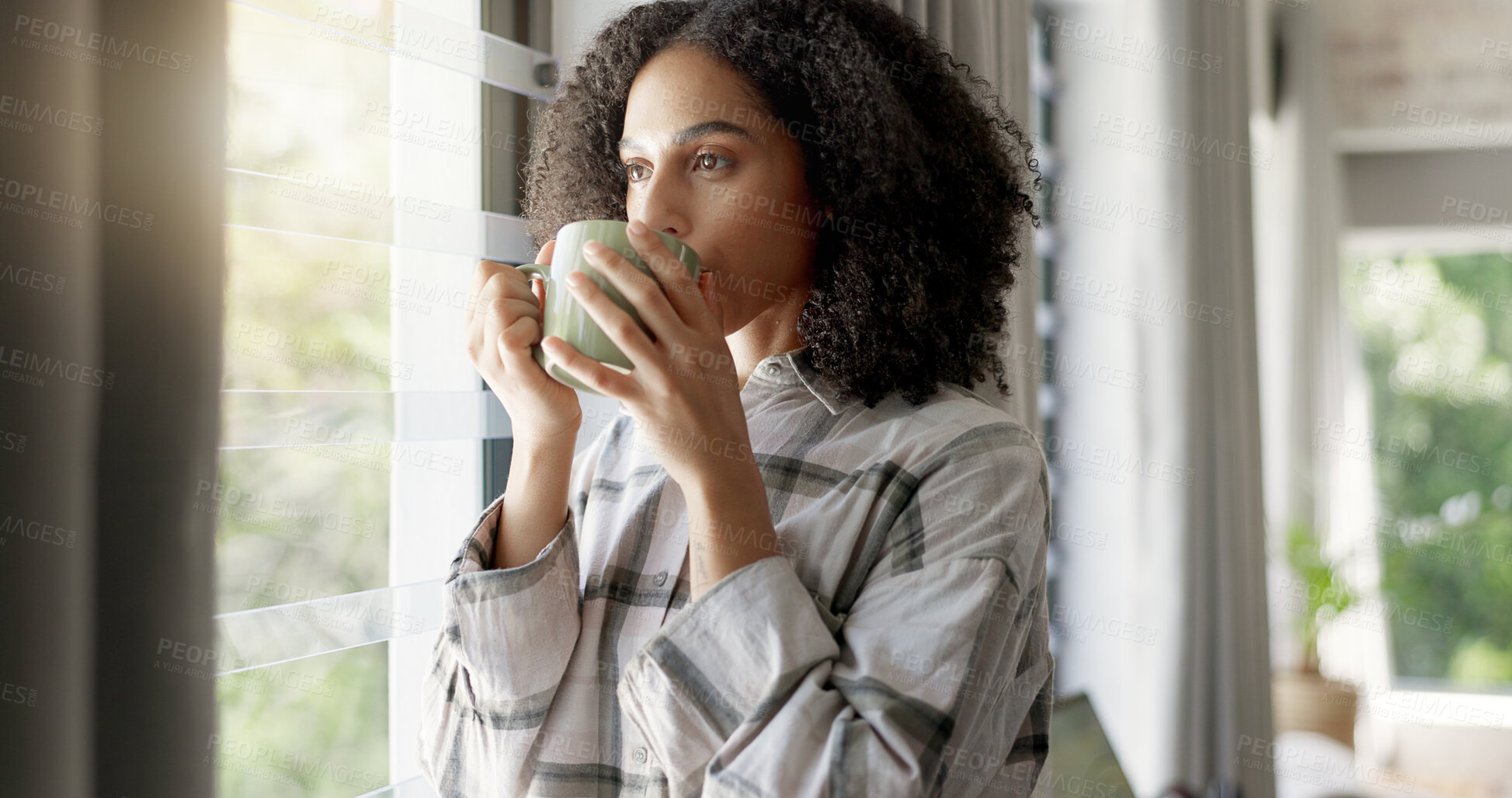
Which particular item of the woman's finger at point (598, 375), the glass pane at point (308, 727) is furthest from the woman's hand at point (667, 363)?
the glass pane at point (308, 727)

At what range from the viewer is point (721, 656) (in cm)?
66

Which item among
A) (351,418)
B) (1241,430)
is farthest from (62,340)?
(1241,430)

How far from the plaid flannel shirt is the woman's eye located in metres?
0.18

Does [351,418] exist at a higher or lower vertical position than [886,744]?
higher

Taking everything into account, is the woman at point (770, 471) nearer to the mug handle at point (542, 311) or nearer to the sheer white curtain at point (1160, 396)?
the mug handle at point (542, 311)

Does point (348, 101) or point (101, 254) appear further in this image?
point (348, 101)

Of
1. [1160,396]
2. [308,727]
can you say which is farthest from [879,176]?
[1160,396]

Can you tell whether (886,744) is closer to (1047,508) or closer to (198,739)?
(1047,508)

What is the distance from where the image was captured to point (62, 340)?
2.06ft

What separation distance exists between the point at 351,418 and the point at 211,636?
1.16 feet

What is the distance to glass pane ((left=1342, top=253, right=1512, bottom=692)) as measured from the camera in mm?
4320

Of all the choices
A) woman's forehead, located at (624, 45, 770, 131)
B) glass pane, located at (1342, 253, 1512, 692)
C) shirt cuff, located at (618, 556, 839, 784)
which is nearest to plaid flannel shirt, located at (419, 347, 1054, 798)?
shirt cuff, located at (618, 556, 839, 784)

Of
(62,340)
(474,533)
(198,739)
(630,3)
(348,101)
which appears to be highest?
(630,3)

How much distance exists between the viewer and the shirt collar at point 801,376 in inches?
33.4
